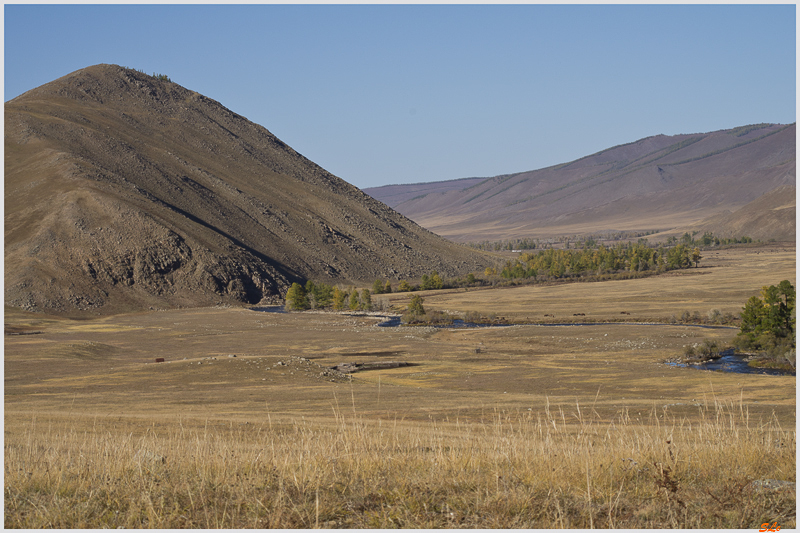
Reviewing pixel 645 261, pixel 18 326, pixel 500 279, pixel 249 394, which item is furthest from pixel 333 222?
pixel 249 394

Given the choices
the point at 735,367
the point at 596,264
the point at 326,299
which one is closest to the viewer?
the point at 735,367

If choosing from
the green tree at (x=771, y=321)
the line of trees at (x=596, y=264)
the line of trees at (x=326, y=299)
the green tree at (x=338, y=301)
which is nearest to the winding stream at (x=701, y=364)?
the green tree at (x=771, y=321)

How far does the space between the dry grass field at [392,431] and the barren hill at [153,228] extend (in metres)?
35.0

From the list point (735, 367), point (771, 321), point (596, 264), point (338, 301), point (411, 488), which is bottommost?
point (735, 367)

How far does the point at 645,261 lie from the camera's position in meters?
163

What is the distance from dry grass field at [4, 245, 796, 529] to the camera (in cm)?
646

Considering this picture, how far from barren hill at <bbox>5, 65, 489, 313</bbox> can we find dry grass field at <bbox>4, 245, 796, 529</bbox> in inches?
1377

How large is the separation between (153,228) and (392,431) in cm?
12725

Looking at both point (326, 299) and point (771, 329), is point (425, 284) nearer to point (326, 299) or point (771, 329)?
point (326, 299)

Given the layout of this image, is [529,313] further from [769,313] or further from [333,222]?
[333,222]

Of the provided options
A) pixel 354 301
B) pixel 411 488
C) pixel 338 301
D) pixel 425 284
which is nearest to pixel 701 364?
pixel 411 488

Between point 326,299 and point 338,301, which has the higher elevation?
point 326,299

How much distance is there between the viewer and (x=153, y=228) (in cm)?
13062

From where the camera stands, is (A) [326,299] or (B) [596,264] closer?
(A) [326,299]
